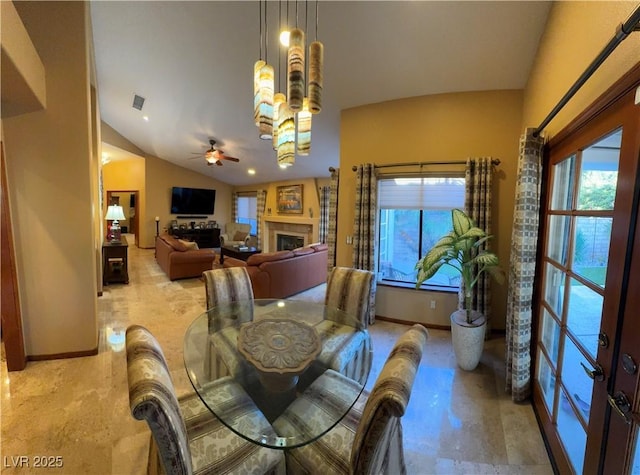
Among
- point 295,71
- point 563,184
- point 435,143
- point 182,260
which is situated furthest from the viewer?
point 182,260

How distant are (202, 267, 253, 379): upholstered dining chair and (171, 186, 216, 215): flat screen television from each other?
7.93 m

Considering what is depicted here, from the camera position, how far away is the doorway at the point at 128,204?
9836 mm

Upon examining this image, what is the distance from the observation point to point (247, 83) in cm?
387

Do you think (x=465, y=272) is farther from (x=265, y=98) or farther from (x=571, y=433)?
(x=265, y=98)

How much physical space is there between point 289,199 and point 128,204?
8193mm

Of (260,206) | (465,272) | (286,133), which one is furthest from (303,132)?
(260,206)

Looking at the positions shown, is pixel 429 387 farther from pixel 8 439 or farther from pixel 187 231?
pixel 187 231

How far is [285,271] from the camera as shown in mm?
4824

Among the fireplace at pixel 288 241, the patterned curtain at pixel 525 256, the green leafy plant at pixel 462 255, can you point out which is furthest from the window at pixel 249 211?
the patterned curtain at pixel 525 256

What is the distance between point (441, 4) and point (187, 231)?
30.4ft

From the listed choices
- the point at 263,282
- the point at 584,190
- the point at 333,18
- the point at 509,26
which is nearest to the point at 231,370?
the point at 584,190

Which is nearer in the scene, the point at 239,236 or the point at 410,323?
the point at 410,323

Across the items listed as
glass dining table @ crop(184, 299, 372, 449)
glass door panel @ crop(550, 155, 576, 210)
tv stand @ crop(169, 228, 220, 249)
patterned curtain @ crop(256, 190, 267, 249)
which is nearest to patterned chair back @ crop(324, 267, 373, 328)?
glass dining table @ crop(184, 299, 372, 449)

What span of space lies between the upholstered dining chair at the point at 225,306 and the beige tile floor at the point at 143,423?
24.1 inches
